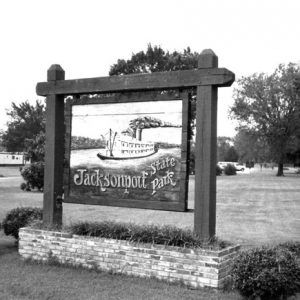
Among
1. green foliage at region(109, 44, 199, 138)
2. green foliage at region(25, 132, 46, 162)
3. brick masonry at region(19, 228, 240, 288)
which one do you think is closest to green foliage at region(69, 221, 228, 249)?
brick masonry at region(19, 228, 240, 288)

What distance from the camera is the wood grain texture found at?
6535 millimetres

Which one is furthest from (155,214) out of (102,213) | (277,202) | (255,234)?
(277,202)

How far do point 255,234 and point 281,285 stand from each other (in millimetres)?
6460

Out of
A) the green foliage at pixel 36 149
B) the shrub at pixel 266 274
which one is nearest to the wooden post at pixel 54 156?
the shrub at pixel 266 274

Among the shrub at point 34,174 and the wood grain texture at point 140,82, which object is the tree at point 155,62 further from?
the wood grain texture at point 140,82

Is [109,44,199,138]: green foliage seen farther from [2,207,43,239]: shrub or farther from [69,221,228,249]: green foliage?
[69,221,228,249]: green foliage

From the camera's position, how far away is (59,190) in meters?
7.99

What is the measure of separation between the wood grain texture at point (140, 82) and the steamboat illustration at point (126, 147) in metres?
0.70

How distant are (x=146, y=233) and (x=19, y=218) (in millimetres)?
3240

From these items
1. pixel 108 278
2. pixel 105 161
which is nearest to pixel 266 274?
pixel 108 278

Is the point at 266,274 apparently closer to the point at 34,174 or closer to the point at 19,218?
the point at 19,218

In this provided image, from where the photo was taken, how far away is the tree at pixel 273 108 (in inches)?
2005

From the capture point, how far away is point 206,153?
662cm

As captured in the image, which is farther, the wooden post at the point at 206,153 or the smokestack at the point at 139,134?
the smokestack at the point at 139,134
